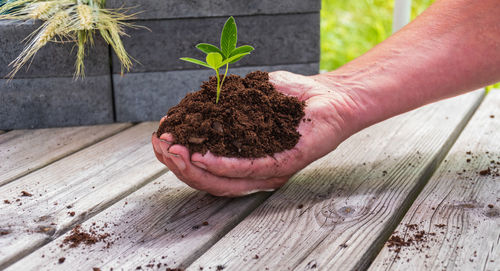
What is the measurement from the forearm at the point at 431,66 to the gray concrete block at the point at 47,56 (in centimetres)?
71

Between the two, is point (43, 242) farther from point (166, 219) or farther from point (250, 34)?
point (250, 34)

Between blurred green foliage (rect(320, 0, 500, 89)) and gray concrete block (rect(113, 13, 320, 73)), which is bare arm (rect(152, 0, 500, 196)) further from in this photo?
blurred green foliage (rect(320, 0, 500, 89))

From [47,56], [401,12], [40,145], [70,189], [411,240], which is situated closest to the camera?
[411,240]

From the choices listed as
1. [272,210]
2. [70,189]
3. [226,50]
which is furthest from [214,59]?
[70,189]

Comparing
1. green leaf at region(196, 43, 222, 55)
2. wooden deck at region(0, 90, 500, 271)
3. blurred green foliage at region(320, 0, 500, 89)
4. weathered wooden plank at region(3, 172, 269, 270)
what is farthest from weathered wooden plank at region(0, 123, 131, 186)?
blurred green foliage at region(320, 0, 500, 89)

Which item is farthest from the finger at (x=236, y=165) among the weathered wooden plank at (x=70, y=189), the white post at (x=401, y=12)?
the white post at (x=401, y=12)

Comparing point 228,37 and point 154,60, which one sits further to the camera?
point 154,60

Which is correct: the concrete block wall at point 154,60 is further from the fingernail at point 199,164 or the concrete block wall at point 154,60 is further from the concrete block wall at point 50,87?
the fingernail at point 199,164

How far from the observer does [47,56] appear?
61.2 inches

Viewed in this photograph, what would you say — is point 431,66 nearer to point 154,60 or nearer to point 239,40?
point 239,40

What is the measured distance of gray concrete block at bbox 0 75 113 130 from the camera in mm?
1568

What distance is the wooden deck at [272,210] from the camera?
868 millimetres

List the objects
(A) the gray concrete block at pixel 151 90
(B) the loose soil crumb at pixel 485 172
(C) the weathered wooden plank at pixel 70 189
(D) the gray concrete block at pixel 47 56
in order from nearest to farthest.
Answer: (C) the weathered wooden plank at pixel 70 189
(B) the loose soil crumb at pixel 485 172
(D) the gray concrete block at pixel 47 56
(A) the gray concrete block at pixel 151 90

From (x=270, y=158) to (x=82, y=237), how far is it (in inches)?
14.7
